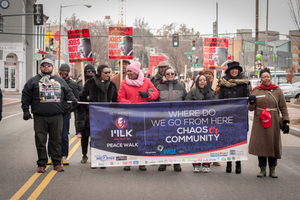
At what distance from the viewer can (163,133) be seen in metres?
6.61

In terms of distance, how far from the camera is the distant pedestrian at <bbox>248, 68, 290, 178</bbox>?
6555mm

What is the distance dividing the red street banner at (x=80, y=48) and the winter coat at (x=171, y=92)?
4.26 meters

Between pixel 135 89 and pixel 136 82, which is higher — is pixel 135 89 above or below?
below

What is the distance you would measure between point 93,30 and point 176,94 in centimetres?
6561

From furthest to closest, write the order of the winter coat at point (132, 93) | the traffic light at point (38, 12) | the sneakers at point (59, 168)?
the traffic light at point (38, 12) < the winter coat at point (132, 93) < the sneakers at point (59, 168)

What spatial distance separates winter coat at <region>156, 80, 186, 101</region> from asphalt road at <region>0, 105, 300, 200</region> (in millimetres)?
1412

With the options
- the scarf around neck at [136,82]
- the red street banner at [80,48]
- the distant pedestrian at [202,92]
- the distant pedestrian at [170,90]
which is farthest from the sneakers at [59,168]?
the red street banner at [80,48]

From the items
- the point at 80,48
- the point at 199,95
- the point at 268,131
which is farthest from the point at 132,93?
the point at 80,48

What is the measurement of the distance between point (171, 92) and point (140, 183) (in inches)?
75.9

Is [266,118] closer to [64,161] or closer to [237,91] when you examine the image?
[237,91]

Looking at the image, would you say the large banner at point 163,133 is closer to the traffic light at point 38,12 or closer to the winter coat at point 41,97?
the winter coat at point 41,97

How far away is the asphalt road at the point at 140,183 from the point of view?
5402 mm

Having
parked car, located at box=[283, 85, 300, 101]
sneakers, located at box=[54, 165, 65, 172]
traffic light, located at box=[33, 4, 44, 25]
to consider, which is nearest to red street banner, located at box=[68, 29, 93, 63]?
sneakers, located at box=[54, 165, 65, 172]

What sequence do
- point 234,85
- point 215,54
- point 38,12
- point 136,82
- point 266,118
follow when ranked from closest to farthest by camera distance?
point 266,118 → point 234,85 → point 136,82 → point 215,54 → point 38,12
